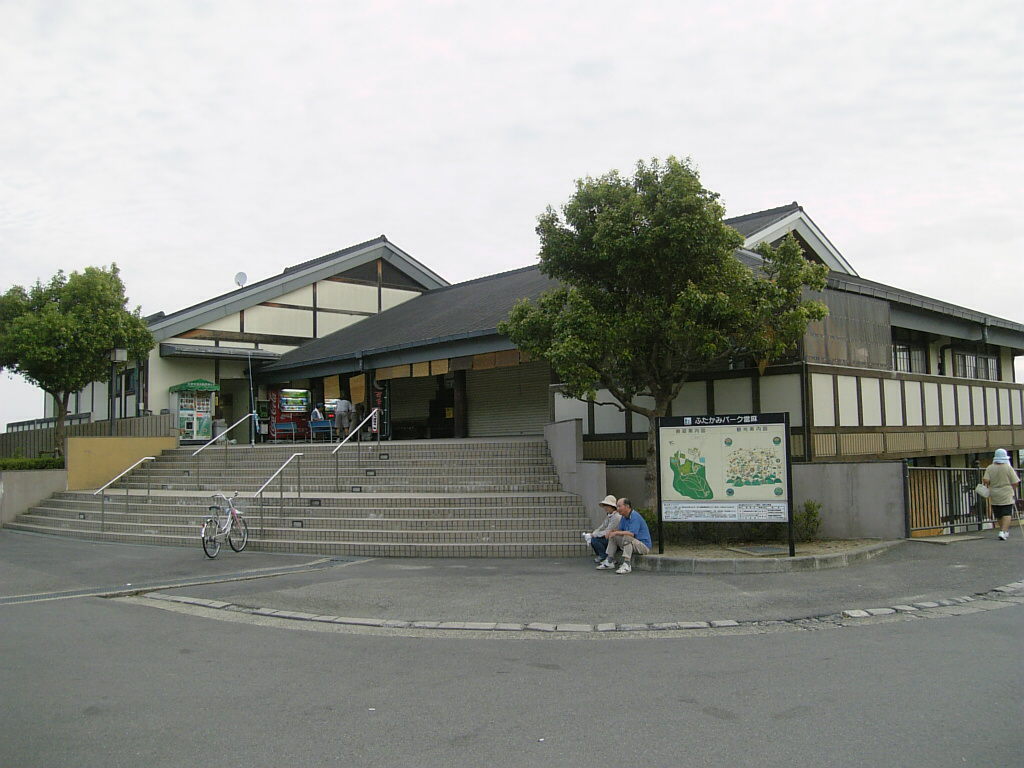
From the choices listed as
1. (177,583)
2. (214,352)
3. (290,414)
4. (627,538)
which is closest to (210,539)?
(177,583)

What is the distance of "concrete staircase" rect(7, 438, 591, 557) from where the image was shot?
13.2m

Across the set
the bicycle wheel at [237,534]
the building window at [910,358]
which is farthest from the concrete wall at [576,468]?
the building window at [910,358]

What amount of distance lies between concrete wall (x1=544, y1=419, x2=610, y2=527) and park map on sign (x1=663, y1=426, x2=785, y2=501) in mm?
1891

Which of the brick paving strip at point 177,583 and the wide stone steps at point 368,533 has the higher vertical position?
the wide stone steps at point 368,533

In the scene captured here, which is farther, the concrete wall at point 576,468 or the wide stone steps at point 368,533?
the concrete wall at point 576,468

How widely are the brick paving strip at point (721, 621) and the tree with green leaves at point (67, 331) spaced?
52.9ft

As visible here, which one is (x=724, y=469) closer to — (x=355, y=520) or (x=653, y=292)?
(x=653, y=292)

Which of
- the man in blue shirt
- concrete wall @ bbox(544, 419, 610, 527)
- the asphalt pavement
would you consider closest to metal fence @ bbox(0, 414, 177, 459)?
the asphalt pavement

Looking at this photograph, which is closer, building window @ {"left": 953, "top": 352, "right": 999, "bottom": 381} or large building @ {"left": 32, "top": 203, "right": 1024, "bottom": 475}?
large building @ {"left": 32, "top": 203, "right": 1024, "bottom": 475}

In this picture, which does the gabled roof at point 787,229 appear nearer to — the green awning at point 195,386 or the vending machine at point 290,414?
the vending machine at point 290,414

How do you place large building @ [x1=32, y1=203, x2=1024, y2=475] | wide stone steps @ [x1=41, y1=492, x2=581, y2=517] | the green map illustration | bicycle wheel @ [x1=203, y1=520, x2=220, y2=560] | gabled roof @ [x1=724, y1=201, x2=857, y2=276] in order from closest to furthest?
the green map illustration, bicycle wheel @ [x1=203, y1=520, x2=220, y2=560], wide stone steps @ [x1=41, y1=492, x2=581, y2=517], large building @ [x1=32, y1=203, x2=1024, y2=475], gabled roof @ [x1=724, y1=201, x2=857, y2=276]

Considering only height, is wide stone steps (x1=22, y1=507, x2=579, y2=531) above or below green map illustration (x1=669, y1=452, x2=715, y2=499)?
below

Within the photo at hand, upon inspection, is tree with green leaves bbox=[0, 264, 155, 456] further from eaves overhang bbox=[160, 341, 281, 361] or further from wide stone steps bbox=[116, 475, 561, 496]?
wide stone steps bbox=[116, 475, 561, 496]

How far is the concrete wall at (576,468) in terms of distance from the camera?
13297mm
